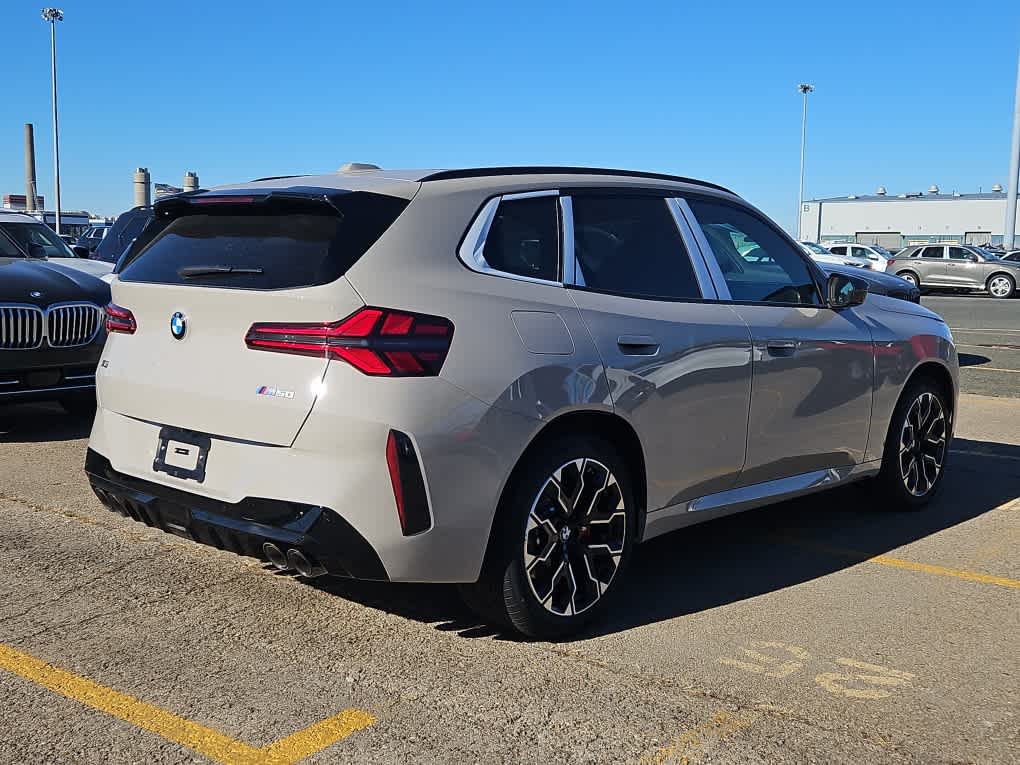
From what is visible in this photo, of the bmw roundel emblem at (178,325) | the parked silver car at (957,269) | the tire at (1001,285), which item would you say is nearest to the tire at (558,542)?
the bmw roundel emblem at (178,325)

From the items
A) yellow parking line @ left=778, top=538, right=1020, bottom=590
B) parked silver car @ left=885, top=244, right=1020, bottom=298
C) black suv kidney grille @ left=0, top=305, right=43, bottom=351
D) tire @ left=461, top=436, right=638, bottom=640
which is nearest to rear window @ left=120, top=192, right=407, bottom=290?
tire @ left=461, top=436, right=638, bottom=640

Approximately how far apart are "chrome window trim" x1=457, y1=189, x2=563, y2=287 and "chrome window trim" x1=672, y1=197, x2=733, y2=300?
0.98 metres

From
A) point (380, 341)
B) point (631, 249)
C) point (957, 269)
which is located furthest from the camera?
point (957, 269)

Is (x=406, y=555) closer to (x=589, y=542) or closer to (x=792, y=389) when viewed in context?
(x=589, y=542)

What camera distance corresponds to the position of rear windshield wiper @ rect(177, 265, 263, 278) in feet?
12.8

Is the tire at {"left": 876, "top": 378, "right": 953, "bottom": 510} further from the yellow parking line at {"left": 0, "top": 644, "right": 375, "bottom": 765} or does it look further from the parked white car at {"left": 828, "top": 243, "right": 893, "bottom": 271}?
the parked white car at {"left": 828, "top": 243, "right": 893, "bottom": 271}

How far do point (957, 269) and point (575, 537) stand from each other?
3602 centimetres

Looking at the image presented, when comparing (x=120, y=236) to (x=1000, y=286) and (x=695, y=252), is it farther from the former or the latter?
(x=1000, y=286)

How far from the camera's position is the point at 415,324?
3635 millimetres

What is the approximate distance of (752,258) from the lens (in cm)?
533

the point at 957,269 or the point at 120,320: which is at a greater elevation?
the point at 957,269

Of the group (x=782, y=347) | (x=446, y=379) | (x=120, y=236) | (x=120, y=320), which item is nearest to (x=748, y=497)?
(x=782, y=347)

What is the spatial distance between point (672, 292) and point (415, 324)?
4.63 ft

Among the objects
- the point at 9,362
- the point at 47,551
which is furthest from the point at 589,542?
the point at 9,362
